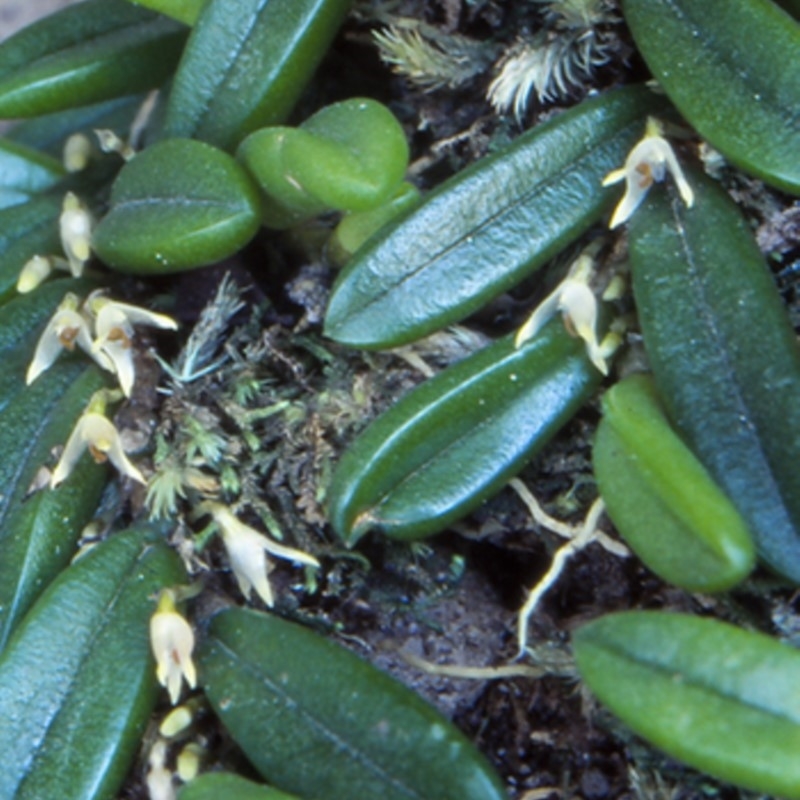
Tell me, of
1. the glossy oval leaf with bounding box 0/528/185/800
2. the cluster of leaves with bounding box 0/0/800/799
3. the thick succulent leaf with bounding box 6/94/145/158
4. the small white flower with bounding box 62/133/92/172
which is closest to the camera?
the cluster of leaves with bounding box 0/0/800/799

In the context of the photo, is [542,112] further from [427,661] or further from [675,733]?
[675,733]

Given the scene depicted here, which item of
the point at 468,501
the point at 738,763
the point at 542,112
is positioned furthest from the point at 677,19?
the point at 738,763

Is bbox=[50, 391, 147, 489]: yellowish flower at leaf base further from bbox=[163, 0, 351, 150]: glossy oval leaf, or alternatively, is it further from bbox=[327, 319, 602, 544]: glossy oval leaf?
bbox=[163, 0, 351, 150]: glossy oval leaf

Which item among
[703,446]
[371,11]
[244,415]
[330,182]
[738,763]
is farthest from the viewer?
[371,11]

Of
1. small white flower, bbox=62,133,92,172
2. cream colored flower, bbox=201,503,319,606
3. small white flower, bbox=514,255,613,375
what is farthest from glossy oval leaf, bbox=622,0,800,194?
small white flower, bbox=62,133,92,172

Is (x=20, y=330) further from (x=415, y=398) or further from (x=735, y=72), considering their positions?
(x=735, y=72)

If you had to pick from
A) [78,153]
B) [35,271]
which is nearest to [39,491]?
[35,271]
